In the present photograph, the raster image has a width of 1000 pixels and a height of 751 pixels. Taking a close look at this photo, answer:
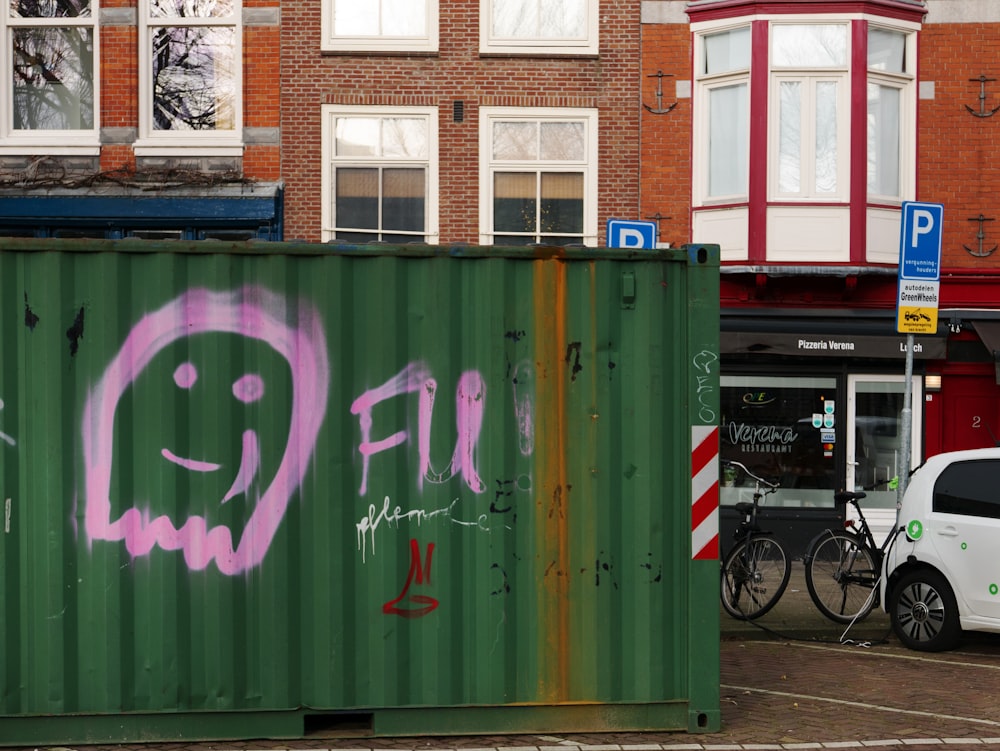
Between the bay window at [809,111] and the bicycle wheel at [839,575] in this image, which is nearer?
the bicycle wheel at [839,575]

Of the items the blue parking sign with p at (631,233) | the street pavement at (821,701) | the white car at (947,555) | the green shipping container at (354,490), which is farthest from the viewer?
the blue parking sign with p at (631,233)

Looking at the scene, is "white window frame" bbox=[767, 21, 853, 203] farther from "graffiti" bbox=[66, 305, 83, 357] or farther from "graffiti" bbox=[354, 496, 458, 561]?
"graffiti" bbox=[66, 305, 83, 357]

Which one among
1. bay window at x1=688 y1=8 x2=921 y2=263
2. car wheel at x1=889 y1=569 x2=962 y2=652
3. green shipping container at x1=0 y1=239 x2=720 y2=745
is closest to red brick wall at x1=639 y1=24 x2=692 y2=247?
bay window at x1=688 y1=8 x2=921 y2=263

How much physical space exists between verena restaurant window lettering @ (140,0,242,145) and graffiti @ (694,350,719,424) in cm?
1200

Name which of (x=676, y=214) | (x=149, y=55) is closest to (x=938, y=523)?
(x=676, y=214)

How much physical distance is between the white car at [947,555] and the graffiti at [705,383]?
3.80m

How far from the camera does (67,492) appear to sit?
289 inches

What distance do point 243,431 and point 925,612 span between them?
590 cm

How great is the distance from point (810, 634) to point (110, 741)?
21.1 feet

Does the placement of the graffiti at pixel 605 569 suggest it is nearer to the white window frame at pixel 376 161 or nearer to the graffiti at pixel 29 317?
the graffiti at pixel 29 317

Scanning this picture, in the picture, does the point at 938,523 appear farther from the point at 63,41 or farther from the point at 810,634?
the point at 63,41

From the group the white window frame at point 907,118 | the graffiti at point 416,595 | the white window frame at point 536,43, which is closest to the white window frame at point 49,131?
the white window frame at point 536,43

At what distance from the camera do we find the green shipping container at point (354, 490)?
7.32 meters

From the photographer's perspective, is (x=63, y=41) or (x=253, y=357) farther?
(x=63, y=41)
